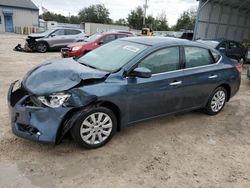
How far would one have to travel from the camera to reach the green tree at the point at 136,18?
165 feet

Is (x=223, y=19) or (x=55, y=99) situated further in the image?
(x=223, y=19)

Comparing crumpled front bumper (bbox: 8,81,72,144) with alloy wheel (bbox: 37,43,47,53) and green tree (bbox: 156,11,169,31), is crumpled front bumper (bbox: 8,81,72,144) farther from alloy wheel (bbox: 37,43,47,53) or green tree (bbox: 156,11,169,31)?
green tree (bbox: 156,11,169,31)

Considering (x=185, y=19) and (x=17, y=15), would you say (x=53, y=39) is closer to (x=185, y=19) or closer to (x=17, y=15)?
(x=17, y=15)

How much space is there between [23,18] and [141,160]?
3489 centimetres

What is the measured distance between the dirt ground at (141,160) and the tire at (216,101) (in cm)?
55

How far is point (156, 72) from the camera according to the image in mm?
3855

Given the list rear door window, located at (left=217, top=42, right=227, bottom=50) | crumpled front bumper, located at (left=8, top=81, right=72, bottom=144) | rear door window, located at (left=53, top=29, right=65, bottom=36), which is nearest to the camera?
crumpled front bumper, located at (left=8, top=81, right=72, bottom=144)

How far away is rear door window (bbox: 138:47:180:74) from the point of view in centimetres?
378

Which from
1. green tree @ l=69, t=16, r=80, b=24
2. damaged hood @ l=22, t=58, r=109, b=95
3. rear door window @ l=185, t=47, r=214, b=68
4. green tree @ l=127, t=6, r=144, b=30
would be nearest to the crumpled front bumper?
damaged hood @ l=22, t=58, r=109, b=95

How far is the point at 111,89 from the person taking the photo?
3.34 metres

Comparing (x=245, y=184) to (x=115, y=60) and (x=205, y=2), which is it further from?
(x=205, y=2)

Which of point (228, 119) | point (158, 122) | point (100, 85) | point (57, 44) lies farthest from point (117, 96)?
point (57, 44)

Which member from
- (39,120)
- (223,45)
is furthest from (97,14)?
(39,120)

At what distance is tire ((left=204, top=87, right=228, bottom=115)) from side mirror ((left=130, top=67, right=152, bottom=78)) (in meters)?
1.93
